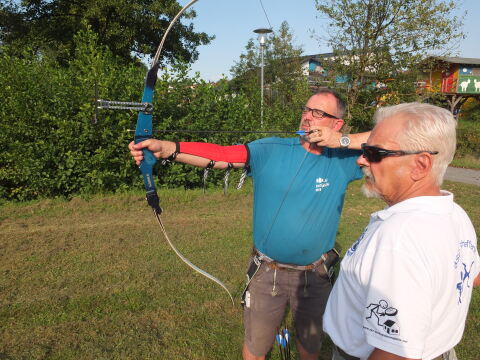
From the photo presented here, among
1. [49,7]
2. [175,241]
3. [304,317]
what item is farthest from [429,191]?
[49,7]

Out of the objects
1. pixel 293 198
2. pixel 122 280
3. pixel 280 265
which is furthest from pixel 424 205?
pixel 122 280

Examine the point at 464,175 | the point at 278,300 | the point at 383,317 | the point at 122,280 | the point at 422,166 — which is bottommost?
the point at 464,175

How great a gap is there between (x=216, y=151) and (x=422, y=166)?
1.13 metres

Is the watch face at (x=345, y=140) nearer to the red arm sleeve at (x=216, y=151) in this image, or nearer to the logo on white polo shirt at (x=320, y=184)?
the logo on white polo shirt at (x=320, y=184)

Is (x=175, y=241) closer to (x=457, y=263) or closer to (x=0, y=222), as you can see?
(x=0, y=222)

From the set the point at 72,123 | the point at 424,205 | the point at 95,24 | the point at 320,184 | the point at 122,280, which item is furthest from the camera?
the point at 95,24

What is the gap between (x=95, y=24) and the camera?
1338cm

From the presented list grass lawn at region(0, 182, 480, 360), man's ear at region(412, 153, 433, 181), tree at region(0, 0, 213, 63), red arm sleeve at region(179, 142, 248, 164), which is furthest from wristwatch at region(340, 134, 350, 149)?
tree at region(0, 0, 213, 63)

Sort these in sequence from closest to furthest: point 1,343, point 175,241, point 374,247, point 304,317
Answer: point 374,247 < point 304,317 < point 1,343 < point 175,241

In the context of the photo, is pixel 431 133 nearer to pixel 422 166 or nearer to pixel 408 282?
pixel 422 166

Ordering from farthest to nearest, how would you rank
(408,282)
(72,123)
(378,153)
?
1. (72,123)
2. (378,153)
3. (408,282)

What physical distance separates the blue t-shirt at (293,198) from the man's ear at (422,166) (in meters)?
0.93

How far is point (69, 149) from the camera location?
653cm

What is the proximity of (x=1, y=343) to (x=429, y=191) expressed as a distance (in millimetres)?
3100
